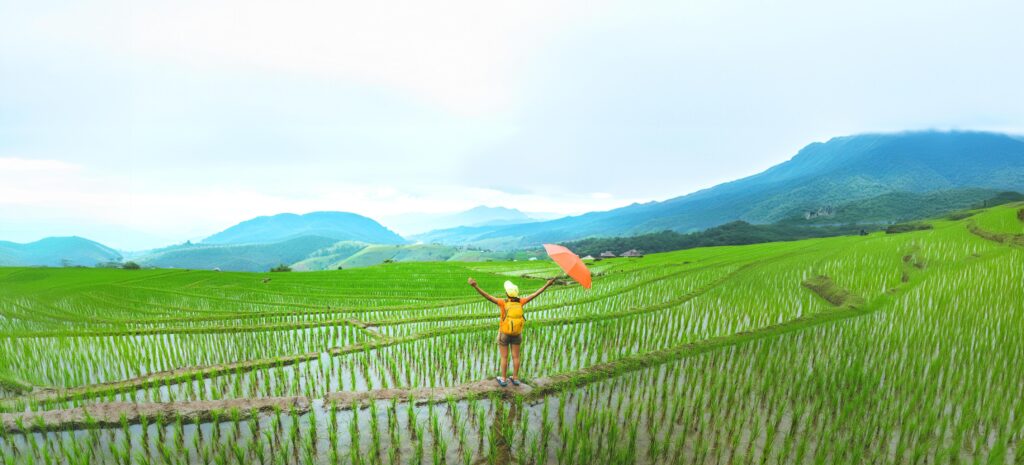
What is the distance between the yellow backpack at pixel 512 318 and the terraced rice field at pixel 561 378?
0.95 metres

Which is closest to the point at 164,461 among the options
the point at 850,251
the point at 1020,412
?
the point at 1020,412

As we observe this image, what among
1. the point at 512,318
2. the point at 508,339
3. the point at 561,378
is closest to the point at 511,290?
the point at 512,318

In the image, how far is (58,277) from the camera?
20859 millimetres

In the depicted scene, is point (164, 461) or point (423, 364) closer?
point (164, 461)

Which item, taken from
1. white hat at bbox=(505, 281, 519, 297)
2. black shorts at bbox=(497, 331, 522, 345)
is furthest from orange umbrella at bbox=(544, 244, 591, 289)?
black shorts at bbox=(497, 331, 522, 345)

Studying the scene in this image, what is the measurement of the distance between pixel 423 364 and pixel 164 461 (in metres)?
3.73

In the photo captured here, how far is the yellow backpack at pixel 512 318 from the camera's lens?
5.42m

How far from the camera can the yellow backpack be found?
542 cm

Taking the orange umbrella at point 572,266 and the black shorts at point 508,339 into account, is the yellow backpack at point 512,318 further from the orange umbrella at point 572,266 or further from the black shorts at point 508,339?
the orange umbrella at point 572,266

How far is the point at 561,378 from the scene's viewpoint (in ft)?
19.9

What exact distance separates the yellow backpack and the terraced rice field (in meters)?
0.95

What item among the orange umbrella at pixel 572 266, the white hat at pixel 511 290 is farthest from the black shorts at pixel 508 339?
the orange umbrella at pixel 572 266

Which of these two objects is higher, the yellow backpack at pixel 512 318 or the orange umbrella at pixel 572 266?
the orange umbrella at pixel 572 266

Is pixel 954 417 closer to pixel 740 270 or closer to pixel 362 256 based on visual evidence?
pixel 740 270
